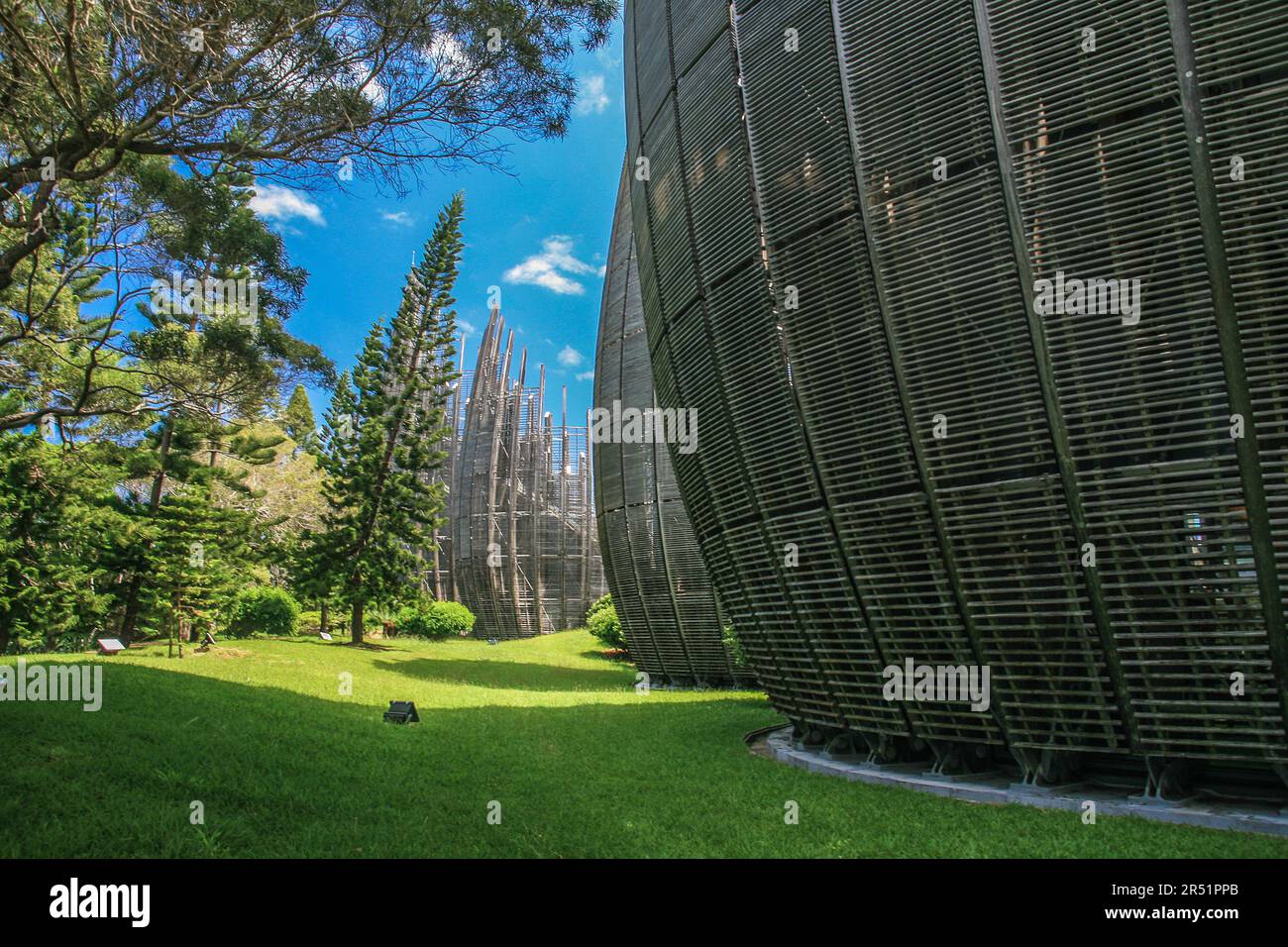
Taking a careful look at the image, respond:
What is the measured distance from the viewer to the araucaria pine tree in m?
22.6

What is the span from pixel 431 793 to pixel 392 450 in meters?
18.9

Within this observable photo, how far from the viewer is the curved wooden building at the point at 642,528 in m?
14.6

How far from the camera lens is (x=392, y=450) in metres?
23.4

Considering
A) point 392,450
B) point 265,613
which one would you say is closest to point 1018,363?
point 392,450

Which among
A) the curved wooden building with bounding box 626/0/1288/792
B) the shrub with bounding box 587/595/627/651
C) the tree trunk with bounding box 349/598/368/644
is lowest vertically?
the shrub with bounding box 587/595/627/651

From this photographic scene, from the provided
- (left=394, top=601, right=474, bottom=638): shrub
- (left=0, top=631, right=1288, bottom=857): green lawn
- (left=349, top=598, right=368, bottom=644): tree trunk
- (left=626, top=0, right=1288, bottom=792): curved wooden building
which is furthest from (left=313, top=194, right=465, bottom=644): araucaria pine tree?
(left=626, top=0, right=1288, bottom=792): curved wooden building

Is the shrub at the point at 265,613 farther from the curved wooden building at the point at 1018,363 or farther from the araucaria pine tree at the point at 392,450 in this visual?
the curved wooden building at the point at 1018,363

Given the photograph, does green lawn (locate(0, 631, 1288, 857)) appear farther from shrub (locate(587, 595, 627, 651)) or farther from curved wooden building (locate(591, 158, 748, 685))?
shrub (locate(587, 595, 627, 651))

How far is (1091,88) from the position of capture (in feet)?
15.9

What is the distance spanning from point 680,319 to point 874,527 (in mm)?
3145

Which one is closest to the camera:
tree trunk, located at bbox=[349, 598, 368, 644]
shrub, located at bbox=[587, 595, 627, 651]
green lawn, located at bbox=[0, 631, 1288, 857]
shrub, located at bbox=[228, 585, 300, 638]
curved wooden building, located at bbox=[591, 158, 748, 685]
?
green lawn, located at bbox=[0, 631, 1288, 857]

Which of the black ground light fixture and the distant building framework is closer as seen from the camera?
the black ground light fixture

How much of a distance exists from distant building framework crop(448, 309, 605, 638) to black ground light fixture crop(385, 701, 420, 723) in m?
21.5
